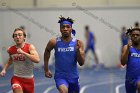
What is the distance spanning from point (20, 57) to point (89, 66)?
13.2m

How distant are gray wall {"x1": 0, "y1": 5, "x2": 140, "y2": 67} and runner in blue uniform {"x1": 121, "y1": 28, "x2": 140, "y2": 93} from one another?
12.9 meters

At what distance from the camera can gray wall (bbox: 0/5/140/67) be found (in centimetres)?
2145

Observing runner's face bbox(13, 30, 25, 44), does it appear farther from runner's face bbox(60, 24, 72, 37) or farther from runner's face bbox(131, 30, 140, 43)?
runner's face bbox(131, 30, 140, 43)

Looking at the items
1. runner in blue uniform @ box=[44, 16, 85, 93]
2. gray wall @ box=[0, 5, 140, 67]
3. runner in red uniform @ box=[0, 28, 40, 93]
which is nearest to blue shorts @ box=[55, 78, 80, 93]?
runner in blue uniform @ box=[44, 16, 85, 93]

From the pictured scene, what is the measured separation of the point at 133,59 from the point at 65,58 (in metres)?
1.35

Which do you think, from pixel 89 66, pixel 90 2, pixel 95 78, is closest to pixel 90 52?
pixel 89 66

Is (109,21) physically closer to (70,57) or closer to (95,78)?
(95,78)

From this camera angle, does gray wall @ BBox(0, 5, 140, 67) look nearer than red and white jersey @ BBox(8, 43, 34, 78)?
No

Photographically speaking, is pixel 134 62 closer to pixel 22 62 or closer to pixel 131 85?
pixel 131 85

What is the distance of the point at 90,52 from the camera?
70.5ft

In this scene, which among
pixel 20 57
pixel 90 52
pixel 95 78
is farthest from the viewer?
pixel 90 52

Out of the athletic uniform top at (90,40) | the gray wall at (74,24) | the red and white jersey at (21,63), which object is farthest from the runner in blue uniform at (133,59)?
the gray wall at (74,24)

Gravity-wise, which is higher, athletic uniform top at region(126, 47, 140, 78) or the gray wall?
athletic uniform top at region(126, 47, 140, 78)

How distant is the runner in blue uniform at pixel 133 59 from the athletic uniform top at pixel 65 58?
1.00 m
